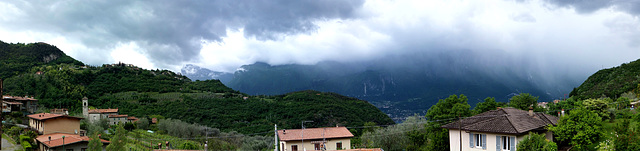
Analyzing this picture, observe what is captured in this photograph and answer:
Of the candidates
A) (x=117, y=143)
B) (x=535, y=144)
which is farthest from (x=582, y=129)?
(x=117, y=143)

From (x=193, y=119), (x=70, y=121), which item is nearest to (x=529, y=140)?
(x=70, y=121)

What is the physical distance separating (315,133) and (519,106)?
22.7m

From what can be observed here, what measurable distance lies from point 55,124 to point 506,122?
48017mm

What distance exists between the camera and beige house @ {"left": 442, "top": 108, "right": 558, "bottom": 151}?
2572 centimetres

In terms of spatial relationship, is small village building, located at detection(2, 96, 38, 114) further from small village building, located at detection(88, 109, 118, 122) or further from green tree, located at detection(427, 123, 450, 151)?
green tree, located at detection(427, 123, 450, 151)

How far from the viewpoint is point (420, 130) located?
4544 centimetres

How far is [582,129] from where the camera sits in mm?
24062

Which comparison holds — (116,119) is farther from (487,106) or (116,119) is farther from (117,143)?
(487,106)

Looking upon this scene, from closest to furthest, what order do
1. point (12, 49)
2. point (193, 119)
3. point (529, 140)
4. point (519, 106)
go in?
point (529, 140) → point (519, 106) → point (193, 119) → point (12, 49)

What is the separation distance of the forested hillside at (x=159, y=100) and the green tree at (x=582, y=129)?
64534mm

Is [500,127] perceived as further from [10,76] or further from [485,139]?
[10,76]

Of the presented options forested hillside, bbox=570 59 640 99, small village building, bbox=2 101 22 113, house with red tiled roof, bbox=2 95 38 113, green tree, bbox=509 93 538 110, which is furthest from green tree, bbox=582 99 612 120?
house with red tiled roof, bbox=2 95 38 113

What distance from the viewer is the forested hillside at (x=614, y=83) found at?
5503 cm

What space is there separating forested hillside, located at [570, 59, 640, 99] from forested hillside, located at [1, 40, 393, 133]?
1842 inches
